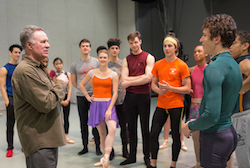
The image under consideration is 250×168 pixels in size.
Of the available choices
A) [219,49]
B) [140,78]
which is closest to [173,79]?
[140,78]

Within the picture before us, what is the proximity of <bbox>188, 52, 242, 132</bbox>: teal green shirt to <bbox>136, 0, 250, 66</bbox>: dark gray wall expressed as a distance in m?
7.76

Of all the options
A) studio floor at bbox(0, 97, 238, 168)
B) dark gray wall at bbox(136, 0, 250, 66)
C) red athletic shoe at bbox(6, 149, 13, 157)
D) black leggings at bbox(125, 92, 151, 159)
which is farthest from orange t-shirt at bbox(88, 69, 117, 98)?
dark gray wall at bbox(136, 0, 250, 66)

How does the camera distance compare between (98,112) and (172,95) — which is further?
(98,112)

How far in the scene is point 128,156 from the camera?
3633 mm

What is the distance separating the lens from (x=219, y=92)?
1418 millimetres

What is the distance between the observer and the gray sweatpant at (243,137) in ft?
7.40

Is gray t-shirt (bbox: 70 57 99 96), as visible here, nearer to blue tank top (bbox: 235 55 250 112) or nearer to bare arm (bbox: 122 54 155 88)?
bare arm (bbox: 122 54 155 88)

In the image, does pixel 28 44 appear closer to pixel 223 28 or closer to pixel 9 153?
pixel 223 28

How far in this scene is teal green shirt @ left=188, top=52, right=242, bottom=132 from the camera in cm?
142

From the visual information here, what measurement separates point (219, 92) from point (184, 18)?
9.65 meters

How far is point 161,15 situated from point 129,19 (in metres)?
1.53

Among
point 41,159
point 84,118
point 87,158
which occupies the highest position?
point 41,159

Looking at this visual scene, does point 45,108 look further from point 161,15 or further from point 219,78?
point 161,15

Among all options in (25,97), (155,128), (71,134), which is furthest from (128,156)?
(25,97)
